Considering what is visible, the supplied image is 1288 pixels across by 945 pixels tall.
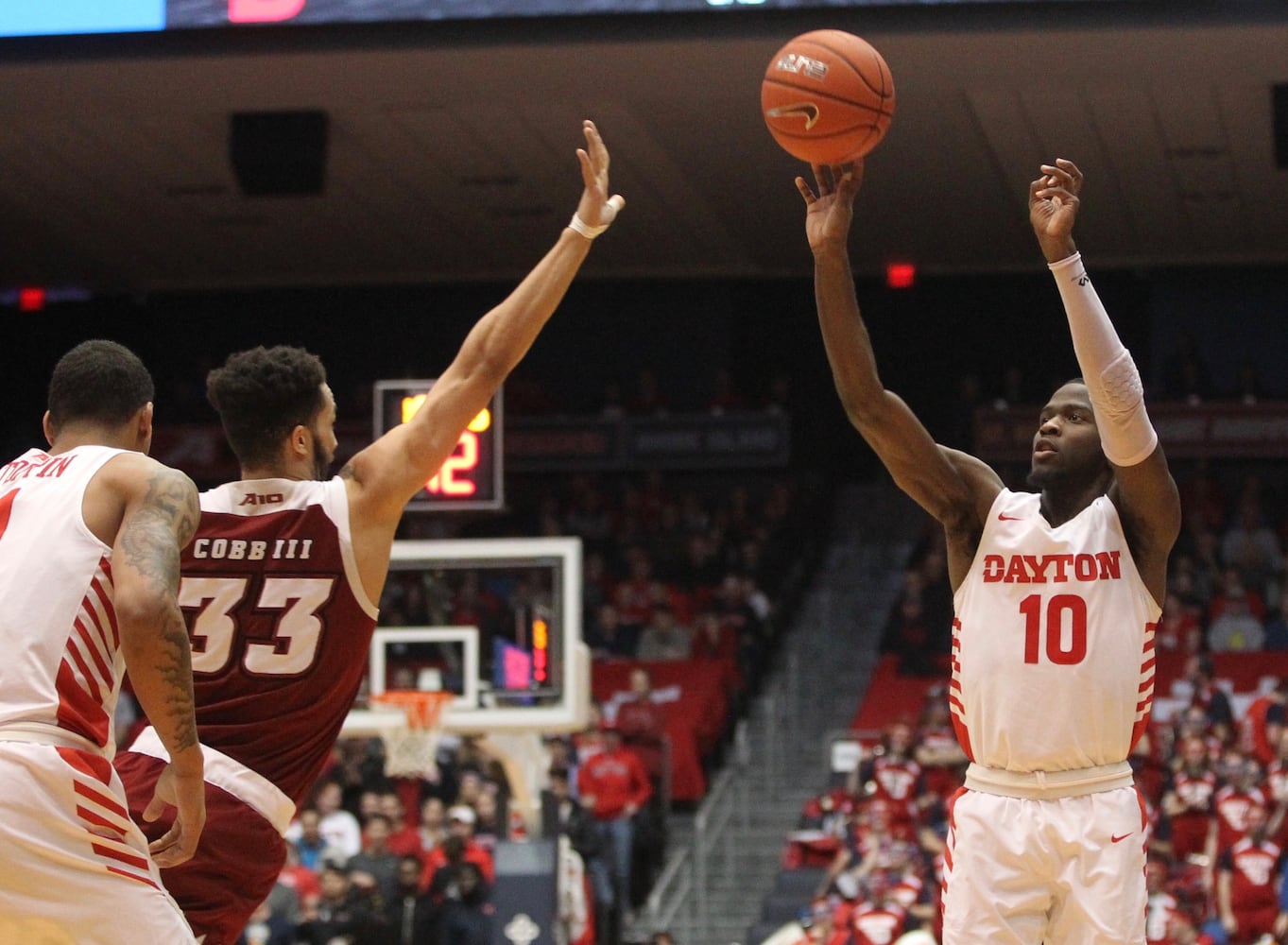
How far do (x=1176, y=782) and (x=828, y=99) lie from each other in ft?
31.5

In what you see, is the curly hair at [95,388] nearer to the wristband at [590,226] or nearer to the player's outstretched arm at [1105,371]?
the wristband at [590,226]

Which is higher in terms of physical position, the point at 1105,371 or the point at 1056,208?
the point at 1056,208

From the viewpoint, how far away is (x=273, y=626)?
428cm

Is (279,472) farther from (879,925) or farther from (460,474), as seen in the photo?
(879,925)

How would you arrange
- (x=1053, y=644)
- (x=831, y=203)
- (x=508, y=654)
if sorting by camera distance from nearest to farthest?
(x=1053, y=644), (x=831, y=203), (x=508, y=654)

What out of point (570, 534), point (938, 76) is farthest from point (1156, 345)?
point (938, 76)

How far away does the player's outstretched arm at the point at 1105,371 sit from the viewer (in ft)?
15.8

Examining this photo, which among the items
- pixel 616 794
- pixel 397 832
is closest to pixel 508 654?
pixel 397 832

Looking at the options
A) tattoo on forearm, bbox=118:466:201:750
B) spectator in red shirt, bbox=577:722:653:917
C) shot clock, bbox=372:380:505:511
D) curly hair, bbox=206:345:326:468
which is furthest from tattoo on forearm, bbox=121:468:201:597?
spectator in red shirt, bbox=577:722:653:917

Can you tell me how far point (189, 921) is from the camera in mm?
4258

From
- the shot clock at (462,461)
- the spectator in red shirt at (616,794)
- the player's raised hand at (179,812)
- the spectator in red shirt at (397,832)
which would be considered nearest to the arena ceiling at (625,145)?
the shot clock at (462,461)

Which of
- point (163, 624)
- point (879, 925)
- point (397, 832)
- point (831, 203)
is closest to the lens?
point (163, 624)

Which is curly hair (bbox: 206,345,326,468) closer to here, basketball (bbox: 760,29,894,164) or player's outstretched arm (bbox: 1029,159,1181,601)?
basketball (bbox: 760,29,894,164)

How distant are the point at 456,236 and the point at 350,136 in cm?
454
